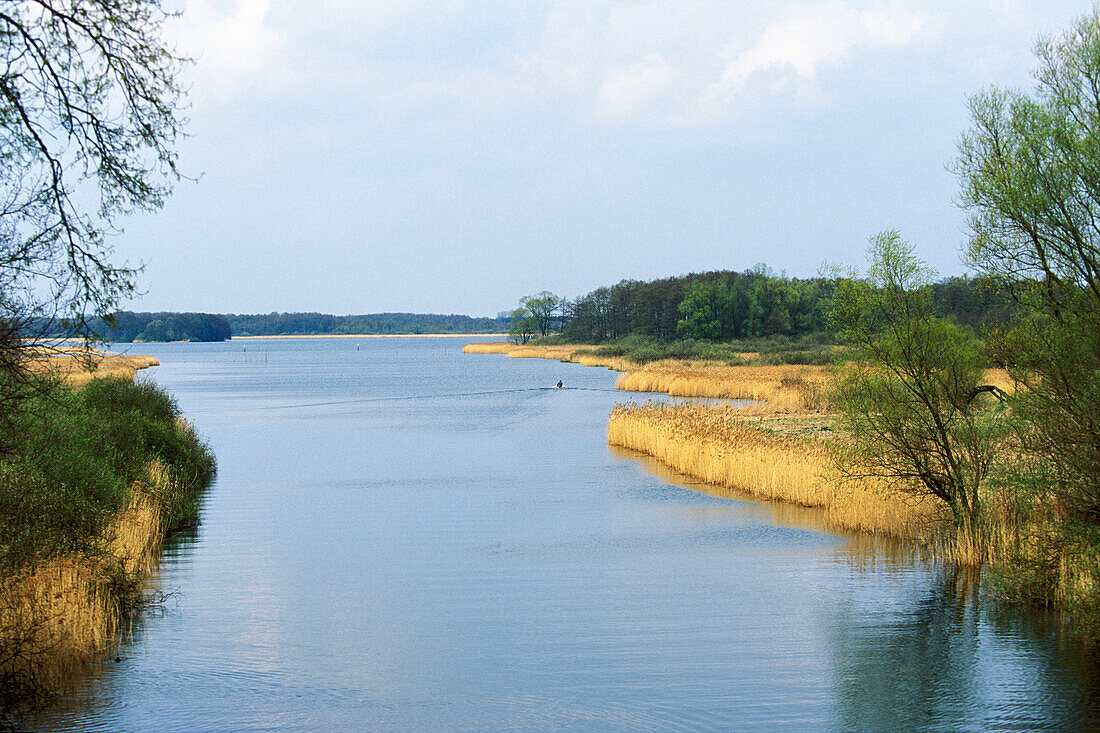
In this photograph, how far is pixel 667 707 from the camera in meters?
10.8

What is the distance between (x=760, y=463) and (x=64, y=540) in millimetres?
17074

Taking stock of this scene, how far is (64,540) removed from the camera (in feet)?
42.5

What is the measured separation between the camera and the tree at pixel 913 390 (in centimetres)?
1659

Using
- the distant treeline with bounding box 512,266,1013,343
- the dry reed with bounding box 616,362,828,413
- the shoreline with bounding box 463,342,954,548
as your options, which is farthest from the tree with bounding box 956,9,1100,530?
the distant treeline with bounding box 512,266,1013,343

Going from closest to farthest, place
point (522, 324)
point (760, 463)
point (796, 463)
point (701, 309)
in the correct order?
point (796, 463), point (760, 463), point (701, 309), point (522, 324)

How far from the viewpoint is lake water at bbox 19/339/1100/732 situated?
35.4ft

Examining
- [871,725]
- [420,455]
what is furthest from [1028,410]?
[420,455]

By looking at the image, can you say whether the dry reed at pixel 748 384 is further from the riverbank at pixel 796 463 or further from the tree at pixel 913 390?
the tree at pixel 913 390

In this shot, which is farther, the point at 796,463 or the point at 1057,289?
the point at 796,463

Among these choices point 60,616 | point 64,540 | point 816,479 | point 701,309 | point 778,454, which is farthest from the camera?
point 701,309

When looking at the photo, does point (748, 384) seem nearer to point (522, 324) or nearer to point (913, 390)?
point (913, 390)

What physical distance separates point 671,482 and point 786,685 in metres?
16.4

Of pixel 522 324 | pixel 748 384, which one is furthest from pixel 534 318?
pixel 748 384

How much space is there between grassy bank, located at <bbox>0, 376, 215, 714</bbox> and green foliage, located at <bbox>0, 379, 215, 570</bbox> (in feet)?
0.09
